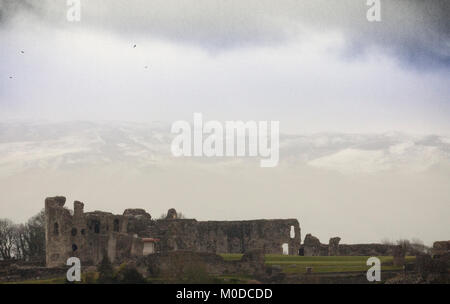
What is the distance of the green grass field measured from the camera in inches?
3566

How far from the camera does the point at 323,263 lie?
94188mm

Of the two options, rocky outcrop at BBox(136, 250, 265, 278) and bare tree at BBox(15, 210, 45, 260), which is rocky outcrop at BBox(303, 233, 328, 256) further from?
bare tree at BBox(15, 210, 45, 260)

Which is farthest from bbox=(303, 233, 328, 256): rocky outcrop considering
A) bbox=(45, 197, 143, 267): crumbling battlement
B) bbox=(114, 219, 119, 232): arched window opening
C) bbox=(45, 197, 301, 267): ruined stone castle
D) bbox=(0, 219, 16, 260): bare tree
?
bbox=(0, 219, 16, 260): bare tree

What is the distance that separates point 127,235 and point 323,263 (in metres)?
14.7

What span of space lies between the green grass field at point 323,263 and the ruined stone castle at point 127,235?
2.56 meters

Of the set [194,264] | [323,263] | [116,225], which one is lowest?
[194,264]

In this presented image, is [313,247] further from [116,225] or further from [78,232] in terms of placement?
[78,232]

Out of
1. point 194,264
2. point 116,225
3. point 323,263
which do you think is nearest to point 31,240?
point 116,225

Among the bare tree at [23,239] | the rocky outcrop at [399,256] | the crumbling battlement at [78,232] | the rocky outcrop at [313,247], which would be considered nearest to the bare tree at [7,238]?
the bare tree at [23,239]

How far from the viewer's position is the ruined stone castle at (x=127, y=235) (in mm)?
98750

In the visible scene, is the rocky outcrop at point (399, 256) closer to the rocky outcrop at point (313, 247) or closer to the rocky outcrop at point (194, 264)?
the rocky outcrop at point (194, 264)
